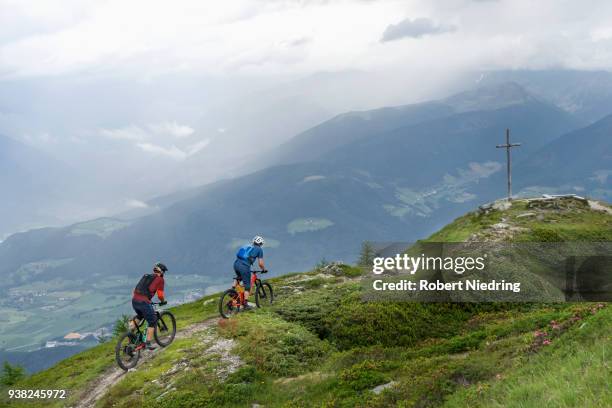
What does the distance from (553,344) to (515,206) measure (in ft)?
93.8

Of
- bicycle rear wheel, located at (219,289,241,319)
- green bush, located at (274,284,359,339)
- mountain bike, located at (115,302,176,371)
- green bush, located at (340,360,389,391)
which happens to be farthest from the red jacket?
green bush, located at (340,360,389,391)

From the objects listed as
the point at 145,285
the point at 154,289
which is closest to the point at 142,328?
the point at 154,289

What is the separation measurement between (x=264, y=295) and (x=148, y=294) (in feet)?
31.5

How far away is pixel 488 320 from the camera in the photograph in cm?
2306

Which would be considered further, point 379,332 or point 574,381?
point 379,332

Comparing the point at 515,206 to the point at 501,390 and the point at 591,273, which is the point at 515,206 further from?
the point at 501,390

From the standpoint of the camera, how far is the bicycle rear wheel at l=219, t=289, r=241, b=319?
29.1 meters

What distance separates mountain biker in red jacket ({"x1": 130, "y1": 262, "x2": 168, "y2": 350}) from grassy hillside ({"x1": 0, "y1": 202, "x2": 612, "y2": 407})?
2.05 meters

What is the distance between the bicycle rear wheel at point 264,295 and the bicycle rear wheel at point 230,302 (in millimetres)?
1708

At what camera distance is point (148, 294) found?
23.3 meters

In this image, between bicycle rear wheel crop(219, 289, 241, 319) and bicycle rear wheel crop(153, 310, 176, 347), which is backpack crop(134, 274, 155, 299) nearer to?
bicycle rear wheel crop(153, 310, 176, 347)

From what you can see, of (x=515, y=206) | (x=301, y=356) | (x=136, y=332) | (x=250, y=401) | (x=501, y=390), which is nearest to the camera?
(x=501, y=390)

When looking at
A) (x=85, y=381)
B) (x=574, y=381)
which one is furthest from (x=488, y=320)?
(x=85, y=381)

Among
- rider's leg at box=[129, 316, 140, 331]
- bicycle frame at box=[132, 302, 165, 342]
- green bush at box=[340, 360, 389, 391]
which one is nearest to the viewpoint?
green bush at box=[340, 360, 389, 391]
